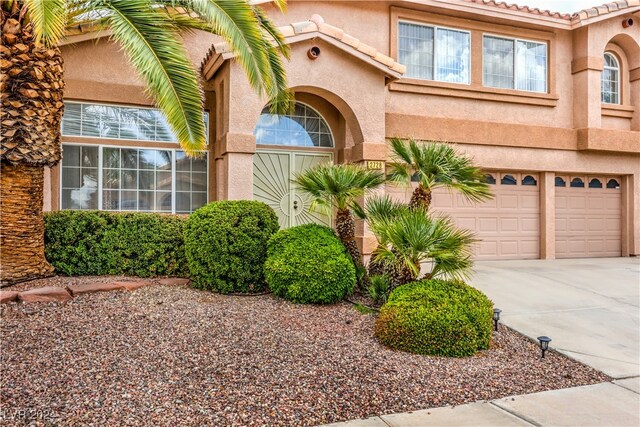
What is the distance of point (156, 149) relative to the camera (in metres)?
11.3

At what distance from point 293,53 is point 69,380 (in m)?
8.21

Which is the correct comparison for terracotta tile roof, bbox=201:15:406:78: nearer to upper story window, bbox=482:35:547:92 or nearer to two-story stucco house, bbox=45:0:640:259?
two-story stucco house, bbox=45:0:640:259

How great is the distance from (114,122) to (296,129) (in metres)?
4.26

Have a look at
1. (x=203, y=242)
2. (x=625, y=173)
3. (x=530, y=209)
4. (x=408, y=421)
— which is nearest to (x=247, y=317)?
(x=203, y=242)

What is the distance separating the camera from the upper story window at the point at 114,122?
10.7 metres

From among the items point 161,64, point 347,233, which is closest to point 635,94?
point 347,233

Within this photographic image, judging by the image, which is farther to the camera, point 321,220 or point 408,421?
point 321,220

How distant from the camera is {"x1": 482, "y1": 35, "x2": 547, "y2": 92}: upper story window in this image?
1373cm

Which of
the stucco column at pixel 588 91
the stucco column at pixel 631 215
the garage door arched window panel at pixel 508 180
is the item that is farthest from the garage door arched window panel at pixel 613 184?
the garage door arched window panel at pixel 508 180

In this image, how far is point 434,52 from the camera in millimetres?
13164

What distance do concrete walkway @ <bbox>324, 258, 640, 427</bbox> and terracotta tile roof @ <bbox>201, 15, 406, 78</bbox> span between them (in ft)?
16.7

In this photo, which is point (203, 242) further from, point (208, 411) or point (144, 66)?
point (208, 411)

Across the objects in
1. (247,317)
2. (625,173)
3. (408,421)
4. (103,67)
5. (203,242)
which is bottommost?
(408,421)

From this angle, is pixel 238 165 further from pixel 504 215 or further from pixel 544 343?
pixel 504 215
